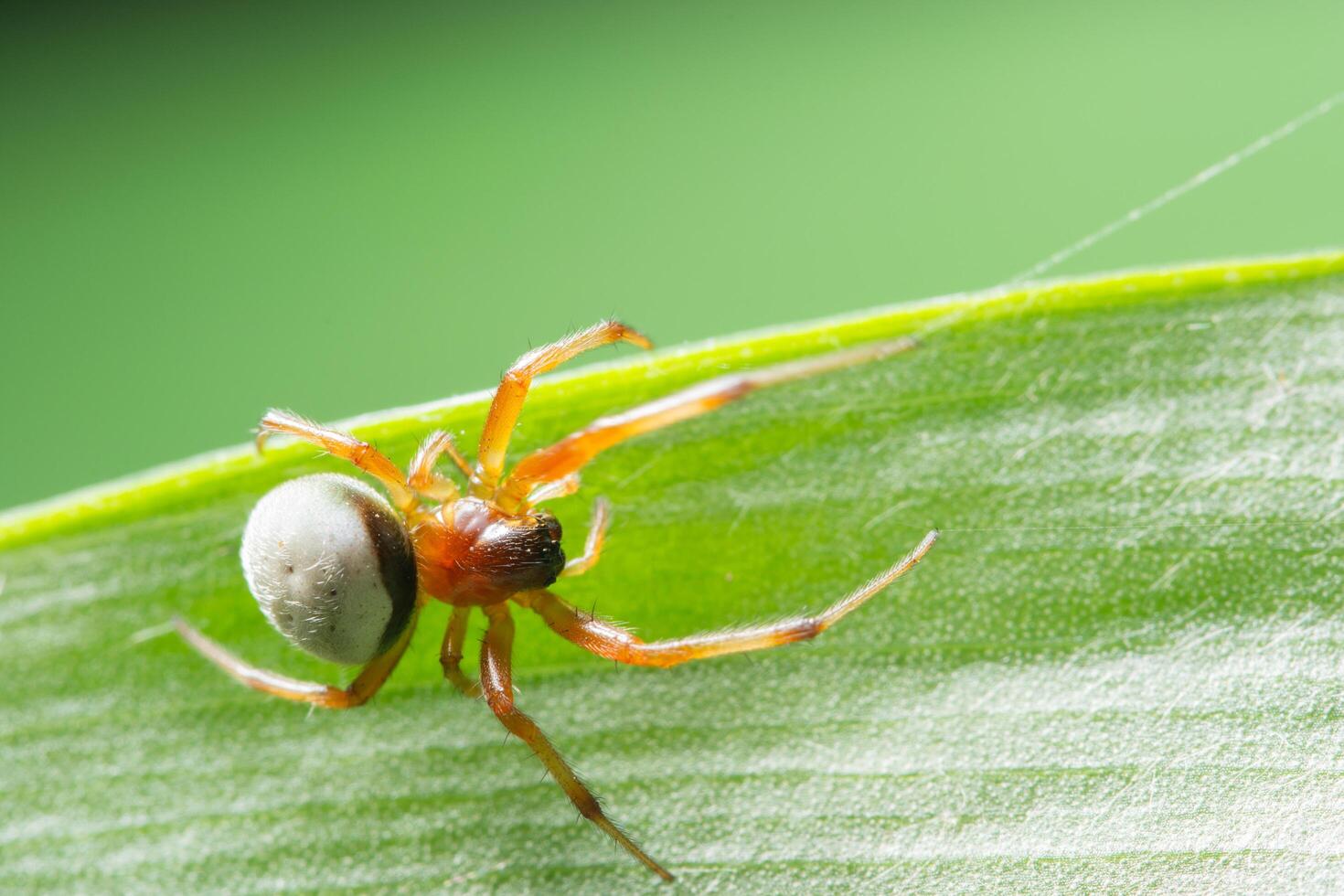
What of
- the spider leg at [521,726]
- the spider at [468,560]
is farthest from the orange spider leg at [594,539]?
the spider leg at [521,726]

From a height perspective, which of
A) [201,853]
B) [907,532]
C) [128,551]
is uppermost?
[128,551]

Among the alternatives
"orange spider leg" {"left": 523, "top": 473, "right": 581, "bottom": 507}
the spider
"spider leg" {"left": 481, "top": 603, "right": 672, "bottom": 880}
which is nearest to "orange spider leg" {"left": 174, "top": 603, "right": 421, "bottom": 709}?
the spider

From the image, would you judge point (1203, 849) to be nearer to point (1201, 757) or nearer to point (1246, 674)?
point (1201, 757)

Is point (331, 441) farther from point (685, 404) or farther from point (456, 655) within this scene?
point (685, 404)

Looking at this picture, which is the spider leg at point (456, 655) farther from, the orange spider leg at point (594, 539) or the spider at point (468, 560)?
the orange spider leg at point (594, 539)

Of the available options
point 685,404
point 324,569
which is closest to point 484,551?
point 324,569

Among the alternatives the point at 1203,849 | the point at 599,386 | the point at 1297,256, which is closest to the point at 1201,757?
the point at 1203,849
